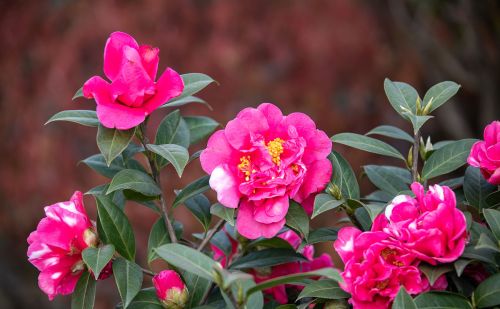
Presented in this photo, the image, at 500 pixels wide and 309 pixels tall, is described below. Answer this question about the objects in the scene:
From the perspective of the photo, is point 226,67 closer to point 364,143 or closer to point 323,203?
point 364,143

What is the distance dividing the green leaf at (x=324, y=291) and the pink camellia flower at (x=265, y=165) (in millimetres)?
80

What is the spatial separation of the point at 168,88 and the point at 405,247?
36 centimetres

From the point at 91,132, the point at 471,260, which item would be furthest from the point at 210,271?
the point at 91,132

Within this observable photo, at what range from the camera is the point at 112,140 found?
0.93 metres

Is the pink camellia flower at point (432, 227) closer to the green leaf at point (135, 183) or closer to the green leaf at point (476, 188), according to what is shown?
the green leaf at point (476, 188)

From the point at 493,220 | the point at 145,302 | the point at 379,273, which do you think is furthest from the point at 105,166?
the point at 493,220

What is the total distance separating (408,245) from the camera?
2.75ft

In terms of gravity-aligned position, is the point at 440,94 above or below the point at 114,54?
below

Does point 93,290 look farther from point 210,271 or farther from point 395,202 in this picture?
point 395,202

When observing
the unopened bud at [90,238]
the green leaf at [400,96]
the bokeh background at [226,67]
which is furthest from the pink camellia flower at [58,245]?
the bokeh background at [226,67]

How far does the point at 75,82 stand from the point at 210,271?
2469 millimetres

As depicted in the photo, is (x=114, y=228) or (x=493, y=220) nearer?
(x=493, y=220)

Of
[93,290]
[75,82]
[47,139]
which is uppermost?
[93,290]

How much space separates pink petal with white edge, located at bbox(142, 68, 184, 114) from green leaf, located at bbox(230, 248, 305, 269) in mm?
271
